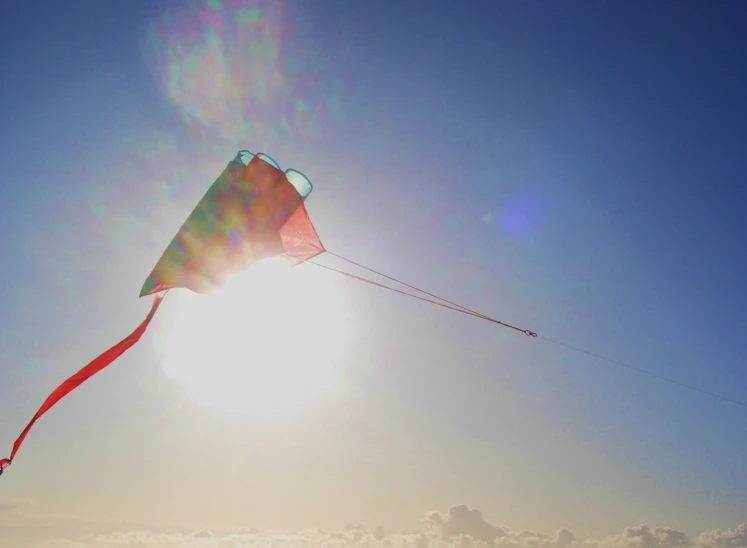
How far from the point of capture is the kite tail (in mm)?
10740

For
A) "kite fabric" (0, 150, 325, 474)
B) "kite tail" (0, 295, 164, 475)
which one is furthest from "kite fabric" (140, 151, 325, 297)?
"kite tail" (0, 295, 164, 475)

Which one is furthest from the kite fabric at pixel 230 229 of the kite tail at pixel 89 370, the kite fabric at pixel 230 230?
the kite tail at pixel 89 370

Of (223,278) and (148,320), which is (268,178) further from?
(148,320)

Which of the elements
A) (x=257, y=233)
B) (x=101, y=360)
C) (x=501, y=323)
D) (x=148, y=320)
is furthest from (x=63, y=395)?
(x=501, y=323)

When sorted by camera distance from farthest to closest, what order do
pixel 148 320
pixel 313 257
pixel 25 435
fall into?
pixel 313 257
pixel 148 320
pixel 25 435

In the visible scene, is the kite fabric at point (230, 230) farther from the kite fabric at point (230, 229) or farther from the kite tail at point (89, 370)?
the kite tail at point (89, 370)

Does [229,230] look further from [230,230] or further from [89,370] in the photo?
[89,370]

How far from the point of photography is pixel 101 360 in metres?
11.9

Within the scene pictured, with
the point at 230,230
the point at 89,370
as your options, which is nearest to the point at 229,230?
the point at 230,230

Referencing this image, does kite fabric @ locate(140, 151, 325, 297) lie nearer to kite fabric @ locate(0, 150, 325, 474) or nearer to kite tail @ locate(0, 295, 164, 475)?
kite fabric @ locate(0, 150, 325, 474)

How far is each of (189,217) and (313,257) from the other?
381cm

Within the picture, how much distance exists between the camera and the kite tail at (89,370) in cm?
1074

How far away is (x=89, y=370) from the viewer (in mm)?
11781

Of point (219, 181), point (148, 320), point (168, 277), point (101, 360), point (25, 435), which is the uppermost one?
point (219, 181)
